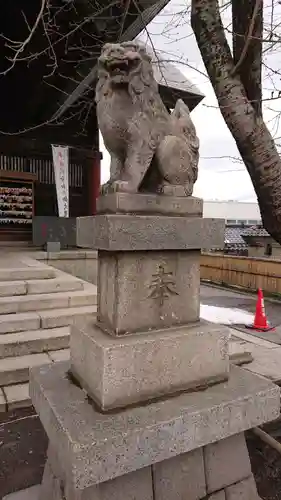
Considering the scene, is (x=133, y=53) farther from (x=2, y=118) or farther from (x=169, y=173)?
(x=2, y=118)

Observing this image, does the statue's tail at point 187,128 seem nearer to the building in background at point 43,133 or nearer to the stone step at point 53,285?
the stone step at point 53,285

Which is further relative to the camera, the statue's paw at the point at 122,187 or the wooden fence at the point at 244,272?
the wooden fence at the point at 244,272

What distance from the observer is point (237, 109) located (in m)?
3.31

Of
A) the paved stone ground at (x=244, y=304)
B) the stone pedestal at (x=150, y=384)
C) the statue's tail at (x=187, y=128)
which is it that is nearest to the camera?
the stone pedestal at (x=150, y=384)

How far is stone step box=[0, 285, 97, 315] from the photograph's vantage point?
206 inches

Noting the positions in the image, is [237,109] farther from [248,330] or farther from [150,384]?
[248,330]

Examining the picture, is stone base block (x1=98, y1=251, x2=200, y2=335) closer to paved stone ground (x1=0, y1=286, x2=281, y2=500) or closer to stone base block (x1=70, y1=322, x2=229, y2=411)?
stone base block (x1=70, y1=322, x2=229, y2=411)

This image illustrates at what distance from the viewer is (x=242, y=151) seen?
11.3ft

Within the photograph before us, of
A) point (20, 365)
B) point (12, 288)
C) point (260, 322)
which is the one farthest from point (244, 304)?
point (20, 365)

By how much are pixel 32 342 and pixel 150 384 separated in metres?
2.94

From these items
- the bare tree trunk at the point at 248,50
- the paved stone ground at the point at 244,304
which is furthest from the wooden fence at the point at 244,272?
the bare tree trunk at the point at 248,50

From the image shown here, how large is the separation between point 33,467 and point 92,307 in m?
3.07

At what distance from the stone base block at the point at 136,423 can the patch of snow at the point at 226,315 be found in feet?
18.4

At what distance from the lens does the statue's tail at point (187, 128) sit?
7.63ft
